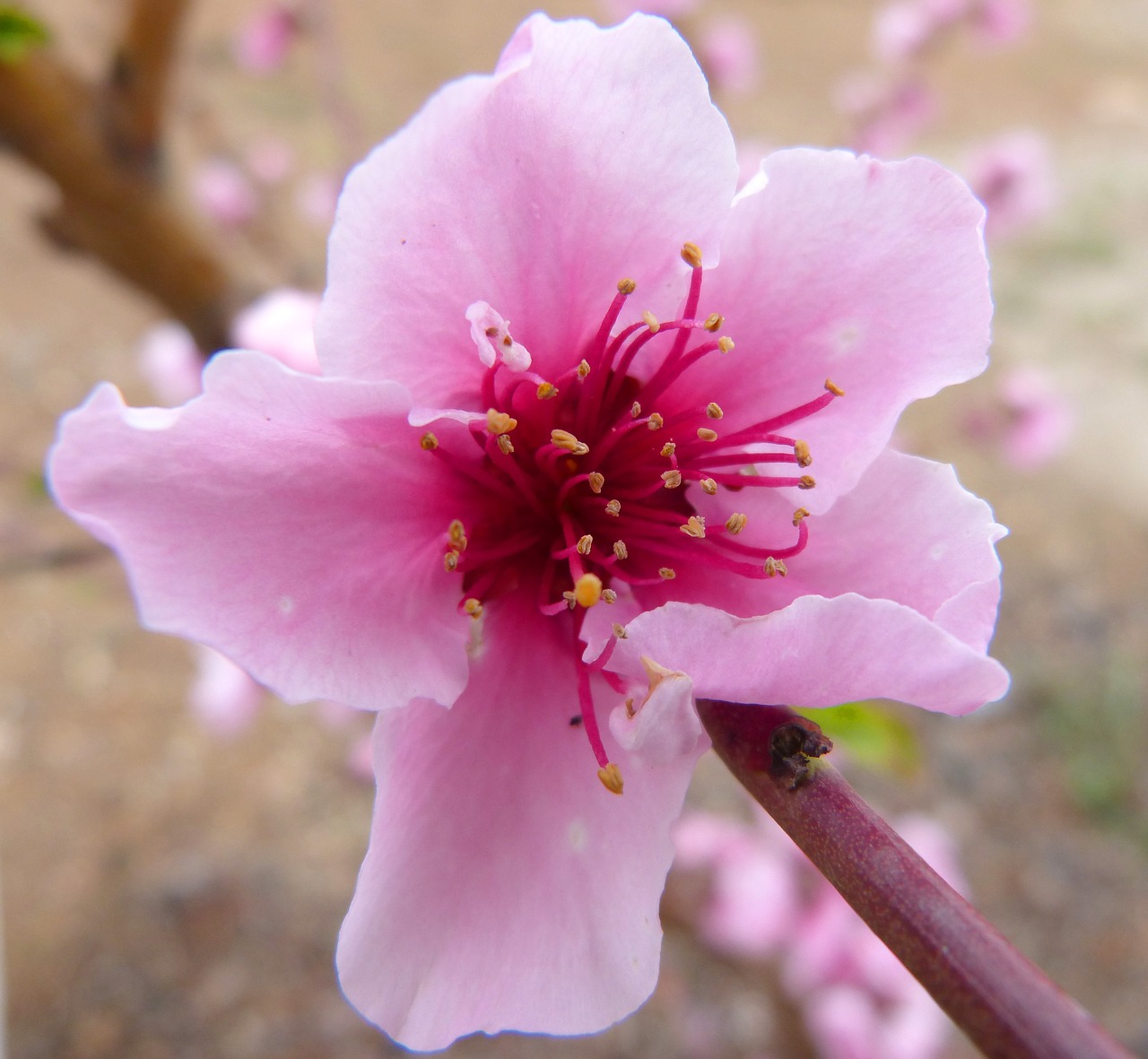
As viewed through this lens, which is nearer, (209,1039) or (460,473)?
(460,473)

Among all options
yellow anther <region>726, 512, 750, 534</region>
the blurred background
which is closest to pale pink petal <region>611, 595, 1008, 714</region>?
yellow anther <region>726, 512, 750, 534</region>

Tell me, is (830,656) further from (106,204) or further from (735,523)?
(106,204)

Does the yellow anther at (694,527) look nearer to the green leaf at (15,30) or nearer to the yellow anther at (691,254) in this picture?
the yellow anther at (691,254)

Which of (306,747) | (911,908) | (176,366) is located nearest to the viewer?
(911,908)

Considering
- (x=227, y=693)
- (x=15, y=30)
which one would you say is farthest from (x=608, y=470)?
(x=227, y=693)

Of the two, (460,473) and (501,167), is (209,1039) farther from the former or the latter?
(501,167)

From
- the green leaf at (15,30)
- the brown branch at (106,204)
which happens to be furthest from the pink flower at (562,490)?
the brown branch at (106,204)

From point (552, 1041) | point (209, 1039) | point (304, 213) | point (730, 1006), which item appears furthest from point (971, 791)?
point (304, 213)
